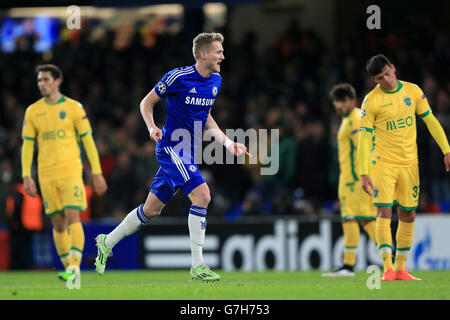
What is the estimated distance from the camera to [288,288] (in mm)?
8383

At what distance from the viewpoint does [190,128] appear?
9.08 meters

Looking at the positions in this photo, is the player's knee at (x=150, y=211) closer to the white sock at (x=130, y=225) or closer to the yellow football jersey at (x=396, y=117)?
the white sock at (x=130, y=225)

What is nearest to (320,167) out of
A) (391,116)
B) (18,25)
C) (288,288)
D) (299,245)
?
(299,245)

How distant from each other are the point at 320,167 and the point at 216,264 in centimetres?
279

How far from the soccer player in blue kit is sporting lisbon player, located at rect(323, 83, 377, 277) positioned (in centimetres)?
298

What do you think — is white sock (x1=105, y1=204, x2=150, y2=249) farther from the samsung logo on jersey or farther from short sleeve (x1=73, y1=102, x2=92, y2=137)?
short sleeve (x1=73, y1=102, x2=92, y2=137)

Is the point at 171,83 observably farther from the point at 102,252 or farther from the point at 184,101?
the point at 102,252

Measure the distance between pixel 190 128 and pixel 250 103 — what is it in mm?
10046

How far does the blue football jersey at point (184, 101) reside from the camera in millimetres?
9031

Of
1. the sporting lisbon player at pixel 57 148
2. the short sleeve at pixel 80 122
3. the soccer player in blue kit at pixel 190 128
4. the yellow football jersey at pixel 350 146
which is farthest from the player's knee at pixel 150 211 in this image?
the yellow football jersey at pixel 350 146

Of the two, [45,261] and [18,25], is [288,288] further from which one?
[18,25]

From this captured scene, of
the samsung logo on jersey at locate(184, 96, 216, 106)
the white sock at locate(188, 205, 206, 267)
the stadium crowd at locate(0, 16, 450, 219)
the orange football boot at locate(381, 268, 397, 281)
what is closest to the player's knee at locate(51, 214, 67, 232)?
the white sock at locate(188, 205, 206, 267)

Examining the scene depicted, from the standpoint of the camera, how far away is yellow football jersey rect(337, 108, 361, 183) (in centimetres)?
1170
